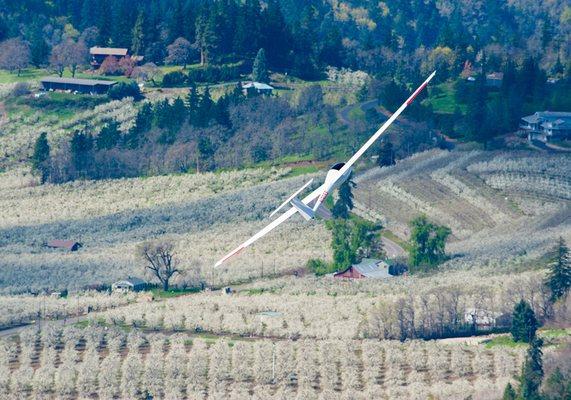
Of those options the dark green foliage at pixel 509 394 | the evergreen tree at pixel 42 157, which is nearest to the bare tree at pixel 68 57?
the evergreen tree at pixel 42 157

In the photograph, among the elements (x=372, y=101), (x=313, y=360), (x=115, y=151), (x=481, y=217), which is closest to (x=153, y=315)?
(x=313, y=360)

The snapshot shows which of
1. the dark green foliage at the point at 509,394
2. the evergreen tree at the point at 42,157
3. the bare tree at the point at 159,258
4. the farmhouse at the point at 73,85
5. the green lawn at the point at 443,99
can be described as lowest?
the evergreen tree at the point at 42,157

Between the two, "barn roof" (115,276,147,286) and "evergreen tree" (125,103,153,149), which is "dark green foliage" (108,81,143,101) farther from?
"barn roof" (115,276,147,286)

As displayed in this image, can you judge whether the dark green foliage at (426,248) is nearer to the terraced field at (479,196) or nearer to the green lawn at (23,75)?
the terraced field at (479,196)

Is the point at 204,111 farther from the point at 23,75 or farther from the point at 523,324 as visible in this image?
the point at 523,324

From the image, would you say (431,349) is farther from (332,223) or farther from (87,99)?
(87,99)

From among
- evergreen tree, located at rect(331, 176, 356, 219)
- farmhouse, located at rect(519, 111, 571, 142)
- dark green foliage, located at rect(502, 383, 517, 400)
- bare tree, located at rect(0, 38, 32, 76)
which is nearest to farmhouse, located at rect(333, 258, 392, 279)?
evergreen tree, located at rect(331, 176, 356, 219)
